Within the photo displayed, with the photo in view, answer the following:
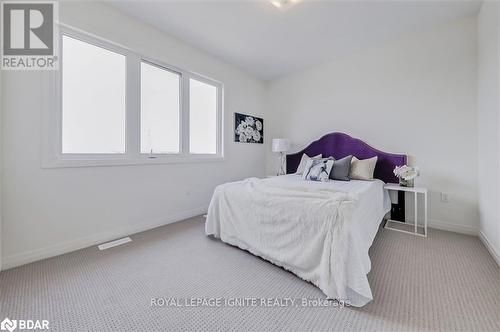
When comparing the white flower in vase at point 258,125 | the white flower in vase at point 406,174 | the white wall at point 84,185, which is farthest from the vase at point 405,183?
the white wall at point 84,185

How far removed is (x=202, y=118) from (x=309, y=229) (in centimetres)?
266

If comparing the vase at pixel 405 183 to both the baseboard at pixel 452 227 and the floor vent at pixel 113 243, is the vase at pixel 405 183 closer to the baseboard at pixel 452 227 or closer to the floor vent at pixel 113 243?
the baseboard at pixel 452 227

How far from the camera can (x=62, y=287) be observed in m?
1.54

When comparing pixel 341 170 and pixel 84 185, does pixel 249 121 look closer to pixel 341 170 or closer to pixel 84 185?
pixel 341 170

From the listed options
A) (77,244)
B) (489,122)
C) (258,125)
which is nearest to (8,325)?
(77,244)

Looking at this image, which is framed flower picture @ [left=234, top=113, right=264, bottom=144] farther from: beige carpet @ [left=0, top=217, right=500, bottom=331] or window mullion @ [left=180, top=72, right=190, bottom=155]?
beige carpet @ [left=0, top=217, right=500, bottom=331]

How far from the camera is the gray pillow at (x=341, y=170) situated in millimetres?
2871

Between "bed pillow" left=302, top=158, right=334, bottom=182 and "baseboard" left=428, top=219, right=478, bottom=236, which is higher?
"bed pillow" left=302, top=158, right=334, bottom=182

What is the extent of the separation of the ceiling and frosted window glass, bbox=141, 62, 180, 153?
60 centimetres

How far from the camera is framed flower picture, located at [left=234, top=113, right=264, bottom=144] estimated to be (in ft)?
13.0

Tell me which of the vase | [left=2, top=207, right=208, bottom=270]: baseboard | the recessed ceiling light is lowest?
[left=2, top=207, right=208, bottom=270]: baseboard

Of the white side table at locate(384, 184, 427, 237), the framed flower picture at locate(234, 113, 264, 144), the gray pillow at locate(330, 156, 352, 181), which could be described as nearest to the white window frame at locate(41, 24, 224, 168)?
the framed flower picture at locate(234, 113, 264, 144)

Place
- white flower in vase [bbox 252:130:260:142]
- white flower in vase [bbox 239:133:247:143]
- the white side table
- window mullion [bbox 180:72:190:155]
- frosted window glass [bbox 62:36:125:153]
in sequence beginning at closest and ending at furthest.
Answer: frosted window glass [bbox 62:36:125:153] < the white side table < window mullion [bbox 180:72:190:155] < white flower in vase [bbox 239:133:247:143] < white flower in vase [bbox 252:130:260:142]

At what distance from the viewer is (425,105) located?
2801 millimetres
